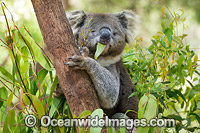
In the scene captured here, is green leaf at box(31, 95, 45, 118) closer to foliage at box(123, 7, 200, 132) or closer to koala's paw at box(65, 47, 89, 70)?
koala's paw at box(65, 47, 89, 70)

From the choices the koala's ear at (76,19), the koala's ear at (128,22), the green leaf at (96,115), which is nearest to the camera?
the green leaf at (96,115)

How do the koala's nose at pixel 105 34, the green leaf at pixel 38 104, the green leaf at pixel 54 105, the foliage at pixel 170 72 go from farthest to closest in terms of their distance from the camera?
the koala's nose at pixel 105 34, the foliage at pixel 170 72, the green leaf at pixel 54 105, the green leaf at pixel 38 104

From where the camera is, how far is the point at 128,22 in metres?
3.46

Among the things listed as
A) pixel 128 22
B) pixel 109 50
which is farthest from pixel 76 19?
pixel 128 22

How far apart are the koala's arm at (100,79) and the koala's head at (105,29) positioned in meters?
0.34

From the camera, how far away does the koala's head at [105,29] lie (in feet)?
9.48

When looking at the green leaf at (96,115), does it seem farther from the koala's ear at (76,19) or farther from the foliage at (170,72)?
the koala's ear at (76,19)

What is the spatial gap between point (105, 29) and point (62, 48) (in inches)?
39.9

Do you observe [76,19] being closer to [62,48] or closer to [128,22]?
[128,22]

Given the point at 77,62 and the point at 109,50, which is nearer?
the point at 77,62

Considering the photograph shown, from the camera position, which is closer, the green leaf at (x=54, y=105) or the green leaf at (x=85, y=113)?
the green leaf at (x=85, y=113)

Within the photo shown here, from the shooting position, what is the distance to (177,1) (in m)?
7.31

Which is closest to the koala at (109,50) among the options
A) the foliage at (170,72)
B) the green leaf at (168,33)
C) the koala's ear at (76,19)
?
the koala's ear at (76,19)

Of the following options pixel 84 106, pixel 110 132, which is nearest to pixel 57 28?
pixel 84 106
